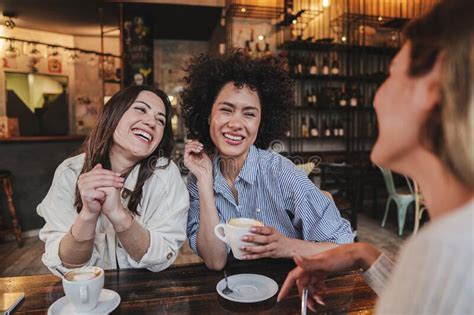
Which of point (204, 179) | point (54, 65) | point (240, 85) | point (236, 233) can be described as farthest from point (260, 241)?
point (54, 65)

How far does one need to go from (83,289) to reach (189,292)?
1.07 ft

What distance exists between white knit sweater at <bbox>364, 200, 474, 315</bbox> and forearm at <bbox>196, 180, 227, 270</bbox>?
3.29 feet

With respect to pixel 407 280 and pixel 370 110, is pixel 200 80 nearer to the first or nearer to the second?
pixel 407 280

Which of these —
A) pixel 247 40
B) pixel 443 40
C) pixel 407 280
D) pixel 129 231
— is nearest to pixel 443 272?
pixel 407 280

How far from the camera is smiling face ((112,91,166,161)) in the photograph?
1.47m

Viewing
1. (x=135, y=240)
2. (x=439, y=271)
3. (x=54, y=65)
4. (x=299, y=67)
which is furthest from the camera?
(x=54, y=65)

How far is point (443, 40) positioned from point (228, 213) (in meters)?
1.31

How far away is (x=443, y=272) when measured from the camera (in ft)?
1.33

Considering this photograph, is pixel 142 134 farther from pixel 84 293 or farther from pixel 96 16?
pixel 96 16

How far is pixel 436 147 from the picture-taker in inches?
19.8

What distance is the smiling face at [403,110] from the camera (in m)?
0.50

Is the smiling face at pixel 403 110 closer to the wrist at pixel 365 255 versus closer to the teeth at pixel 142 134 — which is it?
the wrist at pixel 365 255

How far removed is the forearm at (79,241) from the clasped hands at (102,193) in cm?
4

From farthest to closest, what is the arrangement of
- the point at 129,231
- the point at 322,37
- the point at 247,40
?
1. the point at 322,37
2. the point at 247,40
3. the point at 129,231
